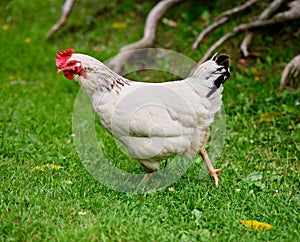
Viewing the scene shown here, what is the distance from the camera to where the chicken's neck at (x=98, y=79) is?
155 inches

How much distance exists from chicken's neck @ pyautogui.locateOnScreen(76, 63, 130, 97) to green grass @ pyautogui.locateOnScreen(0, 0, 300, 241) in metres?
0.91

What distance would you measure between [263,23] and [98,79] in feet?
12.4

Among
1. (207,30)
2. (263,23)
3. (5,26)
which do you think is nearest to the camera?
(263,23)

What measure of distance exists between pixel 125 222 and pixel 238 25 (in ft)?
16.0

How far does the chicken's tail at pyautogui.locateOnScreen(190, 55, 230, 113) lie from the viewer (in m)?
3.93

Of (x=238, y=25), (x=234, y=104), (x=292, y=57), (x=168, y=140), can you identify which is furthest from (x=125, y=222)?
(x=238, y=25)

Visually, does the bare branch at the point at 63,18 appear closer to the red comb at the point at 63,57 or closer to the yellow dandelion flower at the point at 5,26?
the yellow dandelion flower at the point at 5,26

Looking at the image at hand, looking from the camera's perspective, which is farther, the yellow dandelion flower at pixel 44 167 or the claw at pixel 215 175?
the yellow dandelion flower at pixel 44 167

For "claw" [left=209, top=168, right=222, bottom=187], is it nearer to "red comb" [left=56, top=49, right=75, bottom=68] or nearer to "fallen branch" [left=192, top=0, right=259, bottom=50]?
"red comb" [left=56, top=49, right=75, bottom=68]

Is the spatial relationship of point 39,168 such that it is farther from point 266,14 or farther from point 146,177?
point 266,14

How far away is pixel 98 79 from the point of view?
3938mm

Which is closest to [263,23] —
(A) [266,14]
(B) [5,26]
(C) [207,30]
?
(A) [266,14]

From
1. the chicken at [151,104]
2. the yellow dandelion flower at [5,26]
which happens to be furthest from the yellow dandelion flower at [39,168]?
the yellow dandelion flower at [5,26]

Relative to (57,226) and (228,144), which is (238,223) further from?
(228,144)
